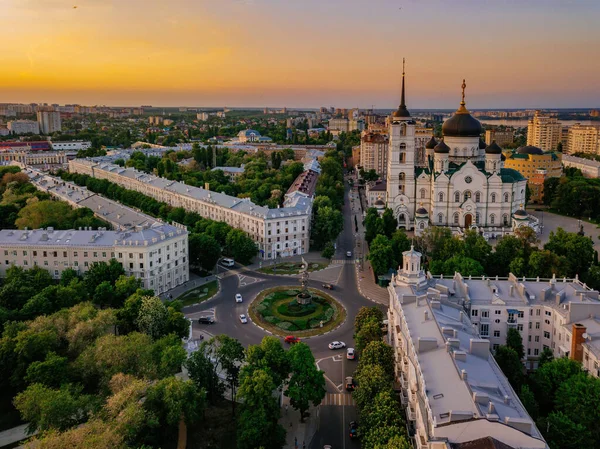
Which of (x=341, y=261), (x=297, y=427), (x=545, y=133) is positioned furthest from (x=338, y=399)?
(x=545, y=133)

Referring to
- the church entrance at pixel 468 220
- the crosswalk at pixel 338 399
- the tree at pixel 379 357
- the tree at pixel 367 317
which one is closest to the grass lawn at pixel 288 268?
the tree at pixel 367 317

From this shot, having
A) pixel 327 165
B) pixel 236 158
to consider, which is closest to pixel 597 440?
pixel 327 165

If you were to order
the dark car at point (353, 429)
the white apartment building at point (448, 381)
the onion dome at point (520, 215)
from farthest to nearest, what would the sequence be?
the onion dome at point (520, 215), the dark car at point (353, 429), the white apartment building at point (448, 381)

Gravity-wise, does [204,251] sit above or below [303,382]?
above

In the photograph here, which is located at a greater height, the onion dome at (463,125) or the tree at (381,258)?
the onion dome at (463,125)

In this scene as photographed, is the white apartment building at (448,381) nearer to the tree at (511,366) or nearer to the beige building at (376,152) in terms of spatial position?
the tree at (511,366)

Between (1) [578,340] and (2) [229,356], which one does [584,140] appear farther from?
(2) [229,356]

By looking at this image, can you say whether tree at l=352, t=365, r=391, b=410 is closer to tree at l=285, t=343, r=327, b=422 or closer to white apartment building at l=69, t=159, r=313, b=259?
tree at l=285, t=343, r=327, b=422
